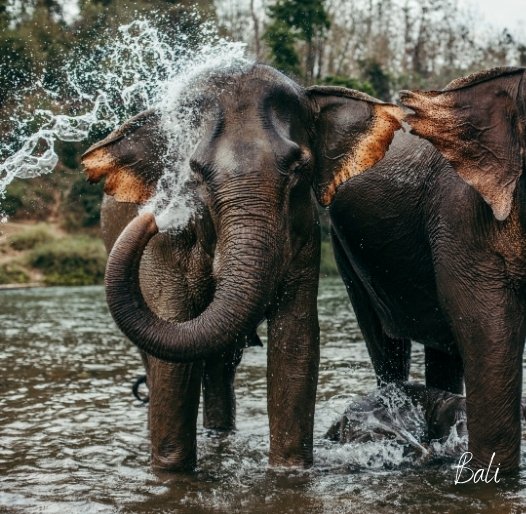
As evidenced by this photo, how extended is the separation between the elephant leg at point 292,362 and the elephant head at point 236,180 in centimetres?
33

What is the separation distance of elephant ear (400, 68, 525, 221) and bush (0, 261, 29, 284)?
928 inches

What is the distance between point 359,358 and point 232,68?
6.52 meters

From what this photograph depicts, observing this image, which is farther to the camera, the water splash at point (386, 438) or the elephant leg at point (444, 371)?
the elephant leg at point (444, 371)

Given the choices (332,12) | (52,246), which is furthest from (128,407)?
(332,12)

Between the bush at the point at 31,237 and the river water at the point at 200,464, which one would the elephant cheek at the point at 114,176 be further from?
the bush at the point at 31,237

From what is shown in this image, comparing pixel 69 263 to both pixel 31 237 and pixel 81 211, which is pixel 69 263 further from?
pixel 81 211

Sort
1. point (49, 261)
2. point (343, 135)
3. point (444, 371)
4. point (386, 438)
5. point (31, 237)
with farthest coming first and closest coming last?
point (31, 237), point (49, 261), point (444, 371), point (386, 438), point (343, 135)

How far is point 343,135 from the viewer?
6.14 metres

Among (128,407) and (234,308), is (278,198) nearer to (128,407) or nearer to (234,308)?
(234,308)

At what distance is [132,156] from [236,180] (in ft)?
2.82

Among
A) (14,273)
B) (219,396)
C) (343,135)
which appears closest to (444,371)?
(219,396)

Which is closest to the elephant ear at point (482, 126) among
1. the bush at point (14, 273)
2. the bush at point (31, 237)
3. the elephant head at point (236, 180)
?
the elephant head at point (236, 180)

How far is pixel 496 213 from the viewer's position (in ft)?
18.2

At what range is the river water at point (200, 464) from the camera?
558cm
